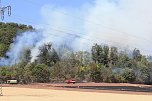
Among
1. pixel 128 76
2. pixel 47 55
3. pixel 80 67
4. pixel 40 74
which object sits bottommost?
pixel 128 76

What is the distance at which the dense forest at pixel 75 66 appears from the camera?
317 feet

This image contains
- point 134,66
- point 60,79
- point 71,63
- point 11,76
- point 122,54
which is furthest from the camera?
point 122,54

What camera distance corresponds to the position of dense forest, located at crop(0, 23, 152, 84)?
9656 cm

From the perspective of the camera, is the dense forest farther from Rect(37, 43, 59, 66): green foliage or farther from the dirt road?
the dirt road

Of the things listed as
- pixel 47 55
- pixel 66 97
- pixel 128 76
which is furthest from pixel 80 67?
pixel 66 97

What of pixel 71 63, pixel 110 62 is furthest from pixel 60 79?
pixel 110 62

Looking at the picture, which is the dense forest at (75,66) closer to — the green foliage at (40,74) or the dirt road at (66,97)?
the green foliage at (40,74)

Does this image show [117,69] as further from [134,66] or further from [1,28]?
[1,28]

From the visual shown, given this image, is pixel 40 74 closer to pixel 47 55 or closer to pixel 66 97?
pixel 47 55

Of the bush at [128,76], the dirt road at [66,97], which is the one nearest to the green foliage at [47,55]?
the bush at [128,76]

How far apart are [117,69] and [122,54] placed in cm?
1295

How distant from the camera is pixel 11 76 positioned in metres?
95.6

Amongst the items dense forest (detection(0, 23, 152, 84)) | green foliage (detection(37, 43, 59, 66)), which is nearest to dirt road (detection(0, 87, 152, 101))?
dense forest (detection(0, 23, 152, 84))

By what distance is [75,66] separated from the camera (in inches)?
4358
